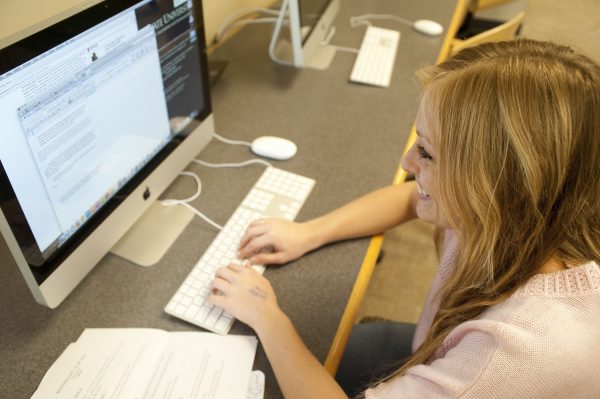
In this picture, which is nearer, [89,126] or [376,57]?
[89,126]

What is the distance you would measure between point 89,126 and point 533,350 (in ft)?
2.12

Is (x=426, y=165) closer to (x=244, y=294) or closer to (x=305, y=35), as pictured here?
(x=244, y=294)

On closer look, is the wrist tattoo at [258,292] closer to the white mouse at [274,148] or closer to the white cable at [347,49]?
the white mouse at [274,148]

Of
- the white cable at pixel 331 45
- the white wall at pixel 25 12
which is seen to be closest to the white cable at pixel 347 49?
the white cable at pixel 331 45

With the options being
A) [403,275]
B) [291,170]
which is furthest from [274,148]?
[403,275]

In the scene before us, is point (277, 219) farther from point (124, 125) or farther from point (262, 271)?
point (124, 125)

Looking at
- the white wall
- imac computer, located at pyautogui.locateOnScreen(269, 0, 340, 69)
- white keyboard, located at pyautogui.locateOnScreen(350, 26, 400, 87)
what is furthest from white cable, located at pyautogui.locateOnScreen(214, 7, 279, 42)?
the white wall

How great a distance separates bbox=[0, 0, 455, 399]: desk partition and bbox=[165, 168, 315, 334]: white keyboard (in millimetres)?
21

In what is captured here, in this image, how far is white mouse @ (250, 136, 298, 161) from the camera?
41.7 inches

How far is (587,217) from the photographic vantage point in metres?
0.60

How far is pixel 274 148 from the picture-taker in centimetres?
106

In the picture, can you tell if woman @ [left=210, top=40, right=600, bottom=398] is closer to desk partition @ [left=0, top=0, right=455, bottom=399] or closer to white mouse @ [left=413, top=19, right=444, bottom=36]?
desk partition @ [left=0, top=0, right=455, bottom=399]

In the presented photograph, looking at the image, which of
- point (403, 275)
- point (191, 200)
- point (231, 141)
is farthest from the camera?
point (403, 275)

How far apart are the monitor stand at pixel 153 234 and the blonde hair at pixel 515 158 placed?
51 cm
